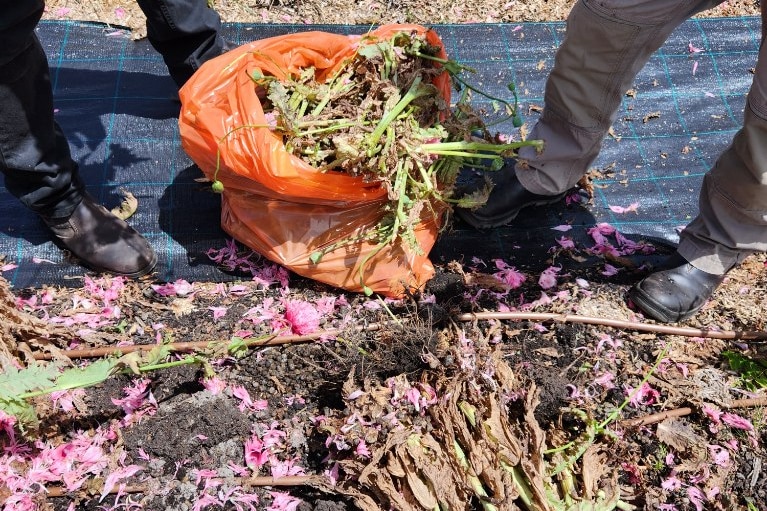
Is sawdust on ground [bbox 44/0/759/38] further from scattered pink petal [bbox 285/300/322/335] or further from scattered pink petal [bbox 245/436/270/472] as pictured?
scattered pink petal [bbox 245/436/270/472]

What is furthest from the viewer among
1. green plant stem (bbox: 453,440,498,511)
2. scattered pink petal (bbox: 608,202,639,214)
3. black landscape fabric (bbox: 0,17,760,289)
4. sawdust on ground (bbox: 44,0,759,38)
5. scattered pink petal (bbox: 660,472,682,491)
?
sawdust on ground (bbox: 44,0,759,38)

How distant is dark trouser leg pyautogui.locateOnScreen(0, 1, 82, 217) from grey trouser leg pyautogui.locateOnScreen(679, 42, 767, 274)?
7.81 feet

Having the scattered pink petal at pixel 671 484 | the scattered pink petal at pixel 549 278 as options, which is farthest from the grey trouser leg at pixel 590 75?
the scattered pink petal at pixel 671 484

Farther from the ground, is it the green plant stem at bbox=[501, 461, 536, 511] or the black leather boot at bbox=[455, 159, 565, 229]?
the black leather boot at bbox=[455, 159, 565, 229]

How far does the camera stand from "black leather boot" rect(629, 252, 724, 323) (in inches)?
101

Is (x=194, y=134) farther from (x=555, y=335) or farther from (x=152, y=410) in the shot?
(x=555, y=335)

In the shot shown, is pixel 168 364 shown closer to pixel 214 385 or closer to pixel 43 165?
pixel 214 385

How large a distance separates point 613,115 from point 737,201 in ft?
1.83

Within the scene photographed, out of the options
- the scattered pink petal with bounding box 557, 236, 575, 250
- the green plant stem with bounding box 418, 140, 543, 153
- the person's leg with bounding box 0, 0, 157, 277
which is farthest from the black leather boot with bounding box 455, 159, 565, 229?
the person's leg with bounding box 0, 0, 157, 277

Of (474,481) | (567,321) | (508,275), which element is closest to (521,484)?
(474,481)

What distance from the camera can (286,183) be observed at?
224 centimetres

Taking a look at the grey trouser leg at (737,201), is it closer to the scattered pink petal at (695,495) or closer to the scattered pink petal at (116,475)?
the scattered pink petal at (695,495)

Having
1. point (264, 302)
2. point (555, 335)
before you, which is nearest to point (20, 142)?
Answer: point (264, 302)

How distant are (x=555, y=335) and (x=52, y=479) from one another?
1835 millimetres
